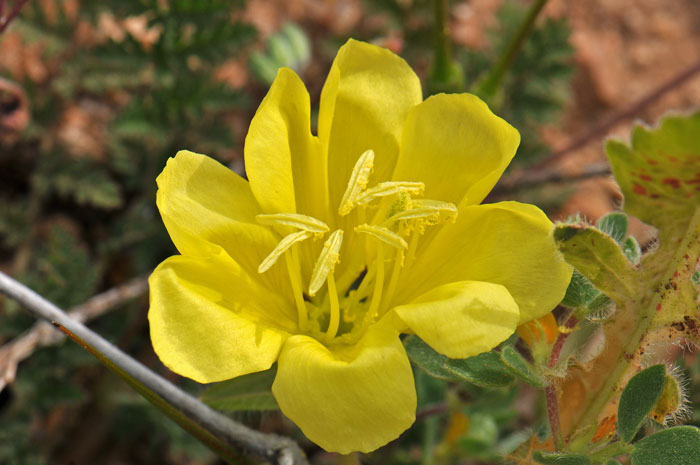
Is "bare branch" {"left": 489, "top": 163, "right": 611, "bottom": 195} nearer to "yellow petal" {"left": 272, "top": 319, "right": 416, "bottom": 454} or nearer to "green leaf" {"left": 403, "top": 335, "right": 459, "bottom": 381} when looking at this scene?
"green leaf" {"left": 403, "top": 335, "right": 459, "bottom": 381}

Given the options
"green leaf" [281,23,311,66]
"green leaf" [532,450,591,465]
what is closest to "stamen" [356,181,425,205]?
"green leaf" [532,450,591,465]

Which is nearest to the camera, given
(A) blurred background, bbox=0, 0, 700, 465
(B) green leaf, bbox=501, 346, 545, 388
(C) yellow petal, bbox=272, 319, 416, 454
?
(C) yellow petal, bbox=272, 319, 416, 454

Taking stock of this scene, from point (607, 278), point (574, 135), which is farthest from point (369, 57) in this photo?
point (574, 135)

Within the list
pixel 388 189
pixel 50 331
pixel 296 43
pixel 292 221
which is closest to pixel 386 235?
pixel 388 189

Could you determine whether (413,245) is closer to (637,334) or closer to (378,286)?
(378,286)

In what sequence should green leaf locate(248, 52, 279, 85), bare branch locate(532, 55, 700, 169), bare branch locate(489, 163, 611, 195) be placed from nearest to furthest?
bare branch locate(489, 163, 611, 195)
green leaf locate(248, 52, 279, 85)
bare branch locate(532, 55, 700, 169)

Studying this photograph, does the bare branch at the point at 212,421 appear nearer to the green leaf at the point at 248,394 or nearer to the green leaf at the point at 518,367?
the green leaf at the point at 248,394
